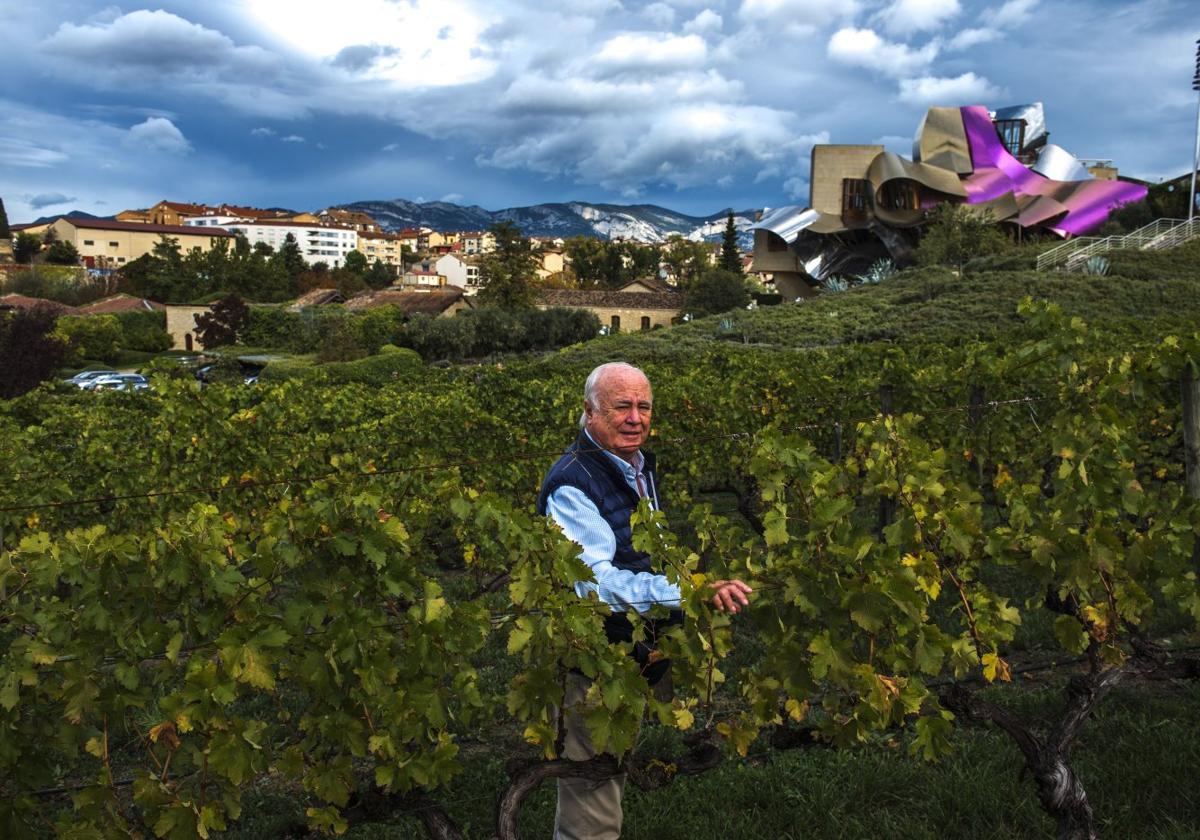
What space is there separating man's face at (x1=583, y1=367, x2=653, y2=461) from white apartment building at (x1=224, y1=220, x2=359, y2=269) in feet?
416

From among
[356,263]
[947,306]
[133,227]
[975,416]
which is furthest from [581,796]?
[133,227]

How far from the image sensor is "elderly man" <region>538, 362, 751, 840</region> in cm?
254

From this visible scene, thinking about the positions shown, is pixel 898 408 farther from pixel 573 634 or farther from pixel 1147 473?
pixel 573 634

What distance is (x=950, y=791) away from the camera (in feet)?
10.7

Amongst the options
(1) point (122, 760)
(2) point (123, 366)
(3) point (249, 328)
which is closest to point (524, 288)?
(3) point (249, 328)

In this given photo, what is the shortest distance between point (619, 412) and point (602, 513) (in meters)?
0.32

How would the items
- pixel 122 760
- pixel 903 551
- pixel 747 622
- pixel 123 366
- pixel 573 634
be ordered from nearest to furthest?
pixel 573 634 → pixel 903 551 → pixel 122 760 → pixel 747 622 → pixel 123 366

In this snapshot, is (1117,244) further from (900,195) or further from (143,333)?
(143,333)

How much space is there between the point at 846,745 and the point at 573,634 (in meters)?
0.92

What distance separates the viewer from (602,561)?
2.52 meters

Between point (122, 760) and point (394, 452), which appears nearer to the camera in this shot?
point (122, 760)

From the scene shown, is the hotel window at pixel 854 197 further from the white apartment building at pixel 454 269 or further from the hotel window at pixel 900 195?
the white apartment building at pixel 454 269

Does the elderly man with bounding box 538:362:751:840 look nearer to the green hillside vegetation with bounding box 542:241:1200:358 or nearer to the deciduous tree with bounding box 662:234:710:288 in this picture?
the green hillside vegetation with bounding box 542:241:1200:358

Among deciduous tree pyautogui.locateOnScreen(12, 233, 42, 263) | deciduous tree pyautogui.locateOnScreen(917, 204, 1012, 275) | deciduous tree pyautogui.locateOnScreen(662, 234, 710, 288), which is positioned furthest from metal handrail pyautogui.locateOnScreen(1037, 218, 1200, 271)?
deciduous tree pyautogui.locateOnScreen(12, 233, 42, 263)
